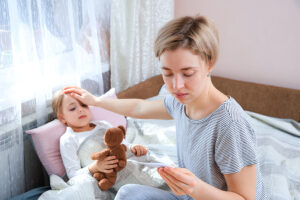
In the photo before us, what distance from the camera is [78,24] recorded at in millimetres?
1540

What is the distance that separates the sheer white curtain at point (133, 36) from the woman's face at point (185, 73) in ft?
3.47

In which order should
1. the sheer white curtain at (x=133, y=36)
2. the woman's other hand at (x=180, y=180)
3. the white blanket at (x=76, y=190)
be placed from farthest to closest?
the sheer white curtain at (x=133, y=36) < the white blanket at (x=76, y=190) < the woman's other hand at (x=180, y=180)

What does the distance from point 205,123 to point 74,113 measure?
0.70 m

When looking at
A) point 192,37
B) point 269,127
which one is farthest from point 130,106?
point 269,127

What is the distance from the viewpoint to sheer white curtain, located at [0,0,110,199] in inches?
46.3

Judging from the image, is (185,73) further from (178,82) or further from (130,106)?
(130,106)

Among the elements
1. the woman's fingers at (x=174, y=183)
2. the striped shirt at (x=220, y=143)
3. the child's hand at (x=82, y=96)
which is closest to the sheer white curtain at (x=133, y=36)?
the child's hand at (x=82, y=96)

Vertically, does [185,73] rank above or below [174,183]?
above

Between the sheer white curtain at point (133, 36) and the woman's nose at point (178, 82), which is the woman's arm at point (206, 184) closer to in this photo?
the woman's nose at point (178, 82)

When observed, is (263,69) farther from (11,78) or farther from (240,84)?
(11,78)

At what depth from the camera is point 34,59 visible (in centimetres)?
129

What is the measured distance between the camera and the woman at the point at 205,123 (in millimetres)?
796

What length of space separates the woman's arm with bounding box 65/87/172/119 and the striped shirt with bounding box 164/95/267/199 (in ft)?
0.65

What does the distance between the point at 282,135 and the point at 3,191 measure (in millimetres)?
1622
